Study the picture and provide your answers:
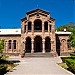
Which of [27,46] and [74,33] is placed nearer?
[74,33]

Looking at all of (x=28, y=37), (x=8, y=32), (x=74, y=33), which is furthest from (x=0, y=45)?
(x=8, y=32)

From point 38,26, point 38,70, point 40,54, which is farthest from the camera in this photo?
point 38,26

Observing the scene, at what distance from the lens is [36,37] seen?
5353 centimetres

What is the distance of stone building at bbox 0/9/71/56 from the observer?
170ft

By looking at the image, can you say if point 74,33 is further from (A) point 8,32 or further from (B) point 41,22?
(A) point 8,32

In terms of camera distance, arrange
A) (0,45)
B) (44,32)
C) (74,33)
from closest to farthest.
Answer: (0,45)
(74,33)
(44,32)

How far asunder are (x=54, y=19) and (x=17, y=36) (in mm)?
10657

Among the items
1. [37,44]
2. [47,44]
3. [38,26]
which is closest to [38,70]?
[47,44]

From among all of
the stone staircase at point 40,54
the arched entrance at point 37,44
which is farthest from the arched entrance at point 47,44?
the stone staircase at point 40,54

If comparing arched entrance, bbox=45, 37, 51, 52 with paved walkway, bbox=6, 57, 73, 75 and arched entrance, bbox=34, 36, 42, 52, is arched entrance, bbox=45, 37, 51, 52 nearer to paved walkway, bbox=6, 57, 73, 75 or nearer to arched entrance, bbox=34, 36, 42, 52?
arched entrance, bbox=34, 36, 42, 52

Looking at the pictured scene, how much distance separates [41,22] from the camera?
5316 centimetres

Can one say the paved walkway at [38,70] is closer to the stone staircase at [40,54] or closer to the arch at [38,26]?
the stone staircase at [40,54]

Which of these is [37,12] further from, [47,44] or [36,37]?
[47,44]

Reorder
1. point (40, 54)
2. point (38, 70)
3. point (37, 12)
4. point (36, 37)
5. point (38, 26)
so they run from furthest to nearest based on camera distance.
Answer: point (38, 26) < point (36, 37) < point (37, 12) < point (40, 54) < point (38, 70)
